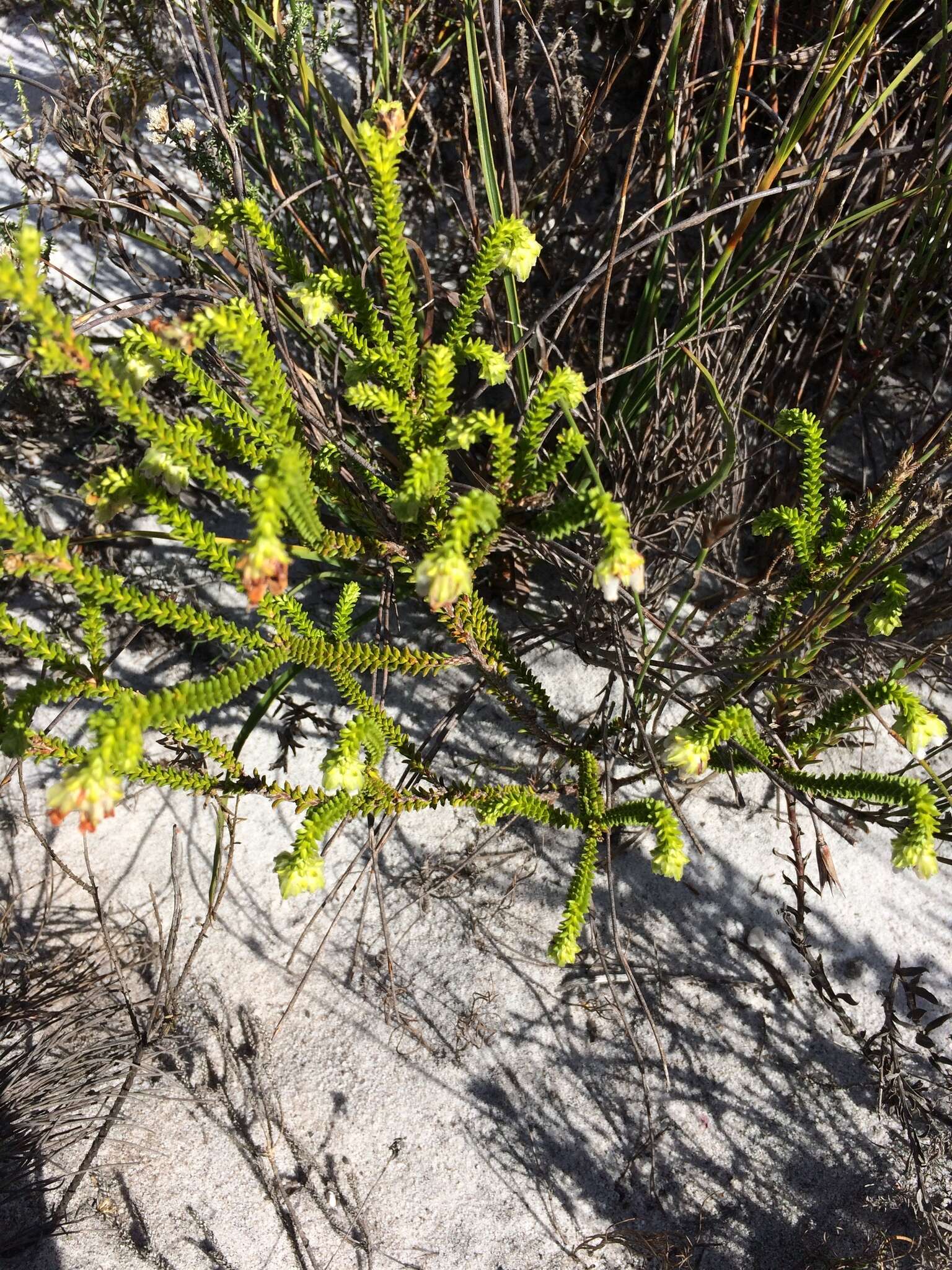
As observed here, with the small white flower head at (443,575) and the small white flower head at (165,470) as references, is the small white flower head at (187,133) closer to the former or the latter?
the small white flower head at (165,470)

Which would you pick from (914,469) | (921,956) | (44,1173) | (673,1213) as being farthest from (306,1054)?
(914,469)

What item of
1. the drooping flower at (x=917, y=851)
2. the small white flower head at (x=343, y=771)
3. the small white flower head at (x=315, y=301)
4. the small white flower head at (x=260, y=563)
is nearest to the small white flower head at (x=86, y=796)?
the small white flower head at (x=260, y=563)

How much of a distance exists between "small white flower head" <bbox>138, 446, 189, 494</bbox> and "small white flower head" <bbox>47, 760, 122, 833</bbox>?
50cm

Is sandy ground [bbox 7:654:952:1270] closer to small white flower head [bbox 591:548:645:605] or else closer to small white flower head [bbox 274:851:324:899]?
small white flower head [bbox 274:851:324:899]

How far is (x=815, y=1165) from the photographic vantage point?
1774 millimetres

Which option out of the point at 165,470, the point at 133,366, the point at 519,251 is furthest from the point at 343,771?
the point at 519,251

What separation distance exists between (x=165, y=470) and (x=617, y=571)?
2.47 feet

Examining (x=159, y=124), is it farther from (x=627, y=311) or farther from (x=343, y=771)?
(x=343, y=771)

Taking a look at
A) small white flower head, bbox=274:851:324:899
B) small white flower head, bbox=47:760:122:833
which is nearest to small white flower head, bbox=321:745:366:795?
small white flower head, bbox=274:851:324:899

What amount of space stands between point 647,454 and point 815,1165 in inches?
62.6

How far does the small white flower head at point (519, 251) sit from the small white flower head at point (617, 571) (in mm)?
518

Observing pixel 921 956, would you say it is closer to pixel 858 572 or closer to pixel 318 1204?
pixel 858 572

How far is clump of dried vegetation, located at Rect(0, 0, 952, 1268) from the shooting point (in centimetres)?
154

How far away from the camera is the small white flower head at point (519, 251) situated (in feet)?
4.20
